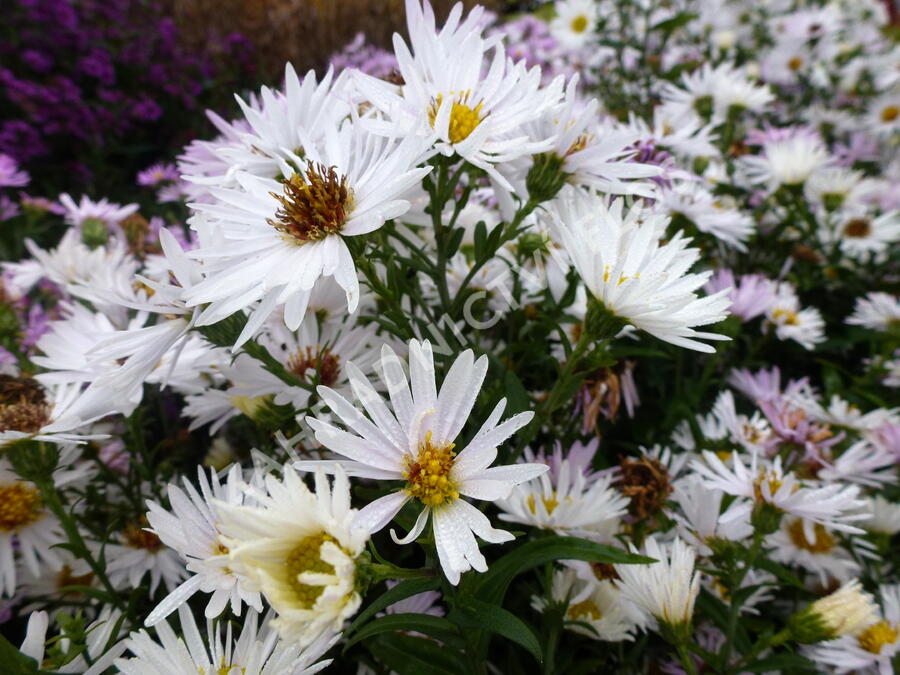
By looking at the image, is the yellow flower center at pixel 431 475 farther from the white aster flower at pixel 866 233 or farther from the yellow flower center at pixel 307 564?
the white aster flower at pixel 866 233

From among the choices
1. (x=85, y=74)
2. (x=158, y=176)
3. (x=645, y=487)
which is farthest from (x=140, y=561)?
(x=85, y=74)

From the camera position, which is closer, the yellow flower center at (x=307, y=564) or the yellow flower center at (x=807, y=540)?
the yellow flower center at (x=307, y=564)

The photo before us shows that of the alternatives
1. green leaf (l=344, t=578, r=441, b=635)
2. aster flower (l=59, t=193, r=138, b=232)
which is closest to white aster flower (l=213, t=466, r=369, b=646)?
green leaf (l=344, t=578, r=441, b=635)

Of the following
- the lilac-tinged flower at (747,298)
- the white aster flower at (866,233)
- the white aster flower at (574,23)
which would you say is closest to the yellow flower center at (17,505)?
the lilac-tinged flower at (747,298)

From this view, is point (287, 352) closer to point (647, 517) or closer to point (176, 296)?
point (176, 296)

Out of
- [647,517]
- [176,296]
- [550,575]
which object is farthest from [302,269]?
[647,517]

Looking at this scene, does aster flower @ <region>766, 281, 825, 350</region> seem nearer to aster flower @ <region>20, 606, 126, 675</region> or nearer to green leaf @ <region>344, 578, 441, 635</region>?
green leaf @ <region>344, 578, 441, 635</region>
